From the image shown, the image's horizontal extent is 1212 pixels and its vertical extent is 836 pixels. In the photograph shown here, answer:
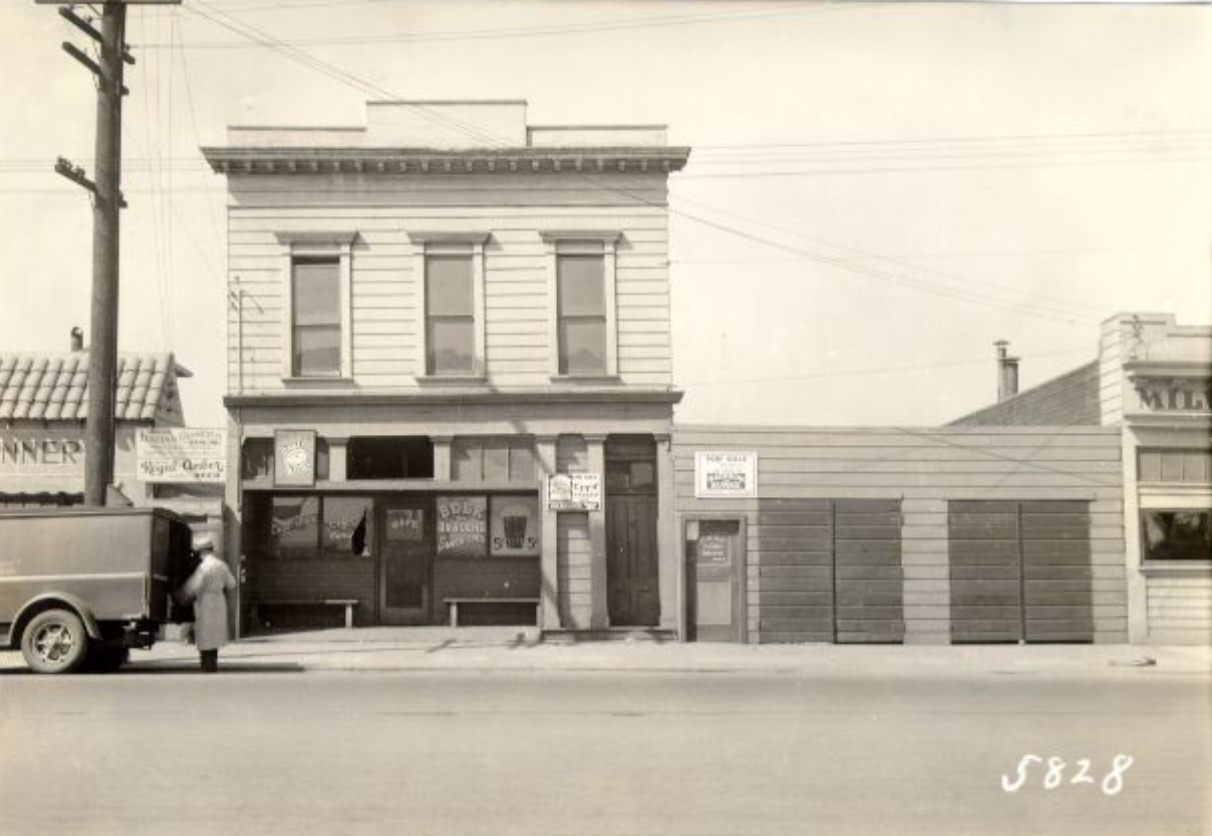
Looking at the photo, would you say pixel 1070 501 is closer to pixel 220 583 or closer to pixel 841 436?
pixel 841 436

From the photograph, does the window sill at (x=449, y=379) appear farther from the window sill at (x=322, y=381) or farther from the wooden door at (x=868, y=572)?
the wooden door at (x=868, y=572)

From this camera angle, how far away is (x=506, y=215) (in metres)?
21.1

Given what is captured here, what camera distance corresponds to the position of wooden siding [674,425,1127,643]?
65.6ft

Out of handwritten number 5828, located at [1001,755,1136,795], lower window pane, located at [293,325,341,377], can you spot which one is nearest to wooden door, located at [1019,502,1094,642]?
handwritten number 5828, located at [1001,755,1136,795]

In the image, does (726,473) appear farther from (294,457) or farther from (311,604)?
(311,604)

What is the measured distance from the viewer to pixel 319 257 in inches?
827

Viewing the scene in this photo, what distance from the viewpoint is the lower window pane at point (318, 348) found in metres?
20.9

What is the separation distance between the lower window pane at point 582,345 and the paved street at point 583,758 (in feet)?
27.5

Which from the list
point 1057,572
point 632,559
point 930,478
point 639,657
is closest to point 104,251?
point 639,657

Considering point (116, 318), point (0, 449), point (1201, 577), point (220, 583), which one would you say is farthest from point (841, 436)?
point (0, 449)

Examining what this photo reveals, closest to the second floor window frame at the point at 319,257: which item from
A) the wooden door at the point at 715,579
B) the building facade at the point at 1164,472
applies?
the wooden door at the point at 715,579

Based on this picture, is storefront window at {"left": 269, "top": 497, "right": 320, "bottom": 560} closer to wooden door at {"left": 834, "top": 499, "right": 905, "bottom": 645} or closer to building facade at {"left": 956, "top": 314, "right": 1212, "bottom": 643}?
wooden door at {"left": 834, "top": 499, "right": 905, "bottom": 645}

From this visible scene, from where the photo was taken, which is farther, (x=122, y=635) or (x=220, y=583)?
(x=220, y=583)

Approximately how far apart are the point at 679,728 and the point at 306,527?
42.2ft
